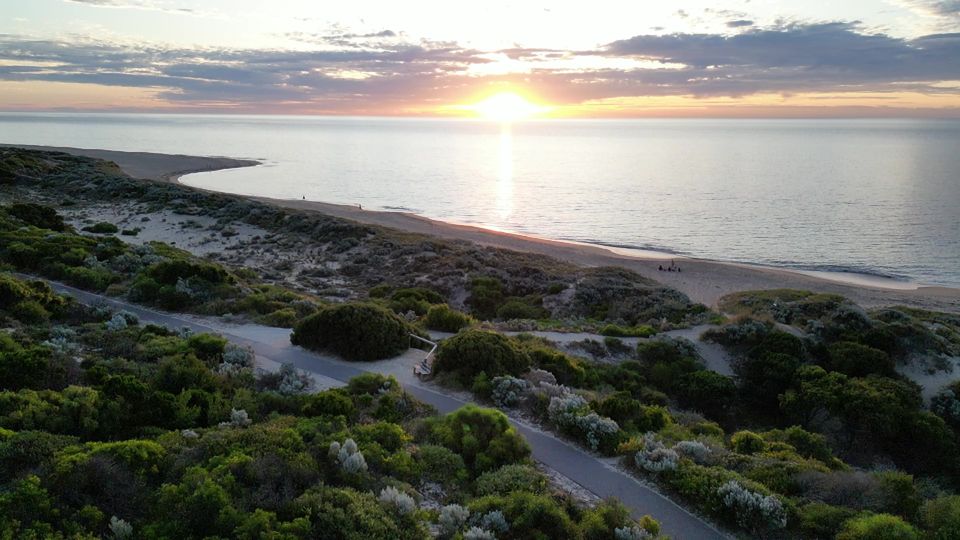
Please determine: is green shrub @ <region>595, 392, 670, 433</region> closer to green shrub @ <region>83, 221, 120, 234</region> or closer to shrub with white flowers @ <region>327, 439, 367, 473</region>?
shrub with white flowers @ <region>327, 439, 367, 473</region>

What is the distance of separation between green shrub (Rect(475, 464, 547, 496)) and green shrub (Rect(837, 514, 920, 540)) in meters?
3.73

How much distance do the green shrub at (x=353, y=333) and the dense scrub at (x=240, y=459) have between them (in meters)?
2.60

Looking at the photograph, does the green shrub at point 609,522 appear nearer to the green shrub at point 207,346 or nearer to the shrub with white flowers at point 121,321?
the green shrub at point 207,346

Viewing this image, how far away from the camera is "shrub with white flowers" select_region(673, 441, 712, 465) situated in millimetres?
9907

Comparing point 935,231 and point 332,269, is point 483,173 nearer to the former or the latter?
point 935,231

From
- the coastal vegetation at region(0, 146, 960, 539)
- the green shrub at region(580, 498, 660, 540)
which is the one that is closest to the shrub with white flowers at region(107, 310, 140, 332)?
the coastal vegetation at region(0, 146, 960, 539)

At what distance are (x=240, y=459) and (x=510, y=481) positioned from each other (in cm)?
358

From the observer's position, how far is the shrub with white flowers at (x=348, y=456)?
8359mm

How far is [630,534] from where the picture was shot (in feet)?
24.6

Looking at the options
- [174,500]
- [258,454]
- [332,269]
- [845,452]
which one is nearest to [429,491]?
[258,454]

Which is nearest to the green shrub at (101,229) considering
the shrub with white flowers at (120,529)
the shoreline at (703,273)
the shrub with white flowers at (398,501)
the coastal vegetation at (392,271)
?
the coastal vegetation at (392,271)

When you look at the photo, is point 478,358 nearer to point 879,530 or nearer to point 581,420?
point 581,420

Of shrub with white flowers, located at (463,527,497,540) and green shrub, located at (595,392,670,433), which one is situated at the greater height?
shrub with white flowers, located at (463,527,497,540)

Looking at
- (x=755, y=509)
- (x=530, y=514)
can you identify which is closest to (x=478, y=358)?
(x=530, y=514)
